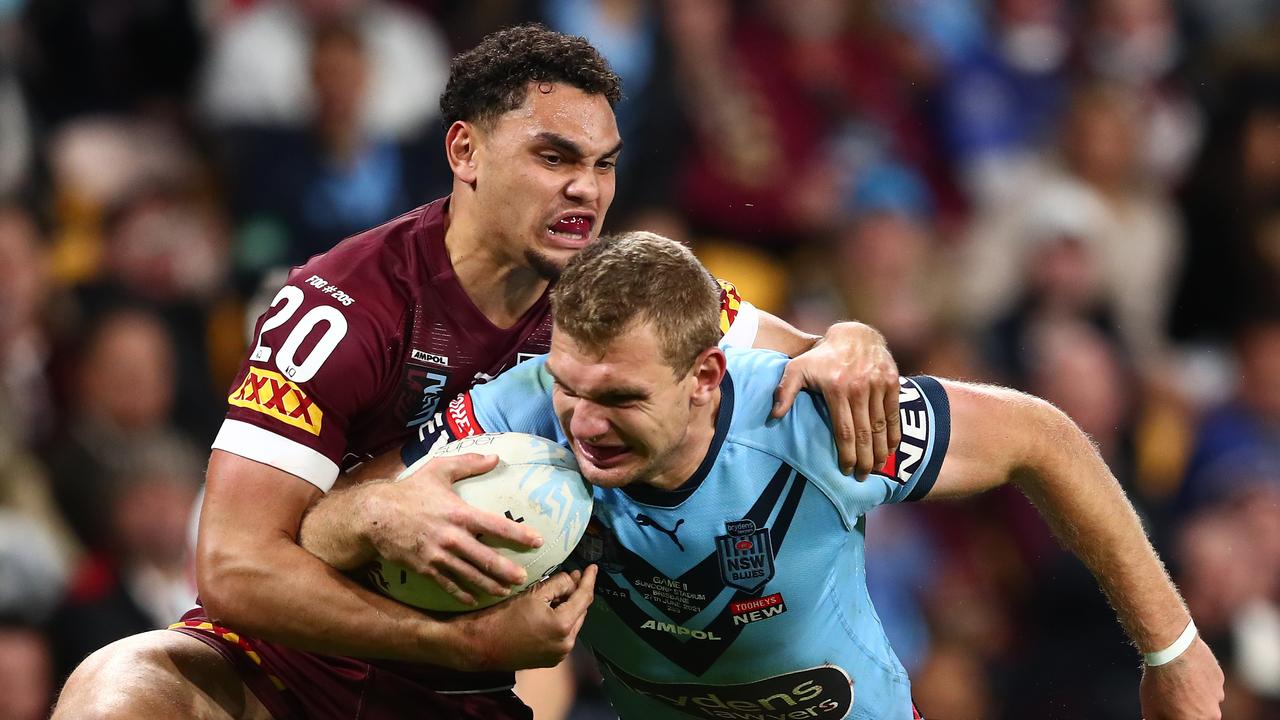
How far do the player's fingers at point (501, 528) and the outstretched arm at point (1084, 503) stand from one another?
1001mm

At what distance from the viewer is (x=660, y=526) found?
3.87 meters

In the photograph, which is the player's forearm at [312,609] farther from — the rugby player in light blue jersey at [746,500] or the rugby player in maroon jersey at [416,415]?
the rugby player in light blue jersey at [746,500]

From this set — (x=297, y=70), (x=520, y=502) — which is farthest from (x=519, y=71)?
(x=297, y=70)

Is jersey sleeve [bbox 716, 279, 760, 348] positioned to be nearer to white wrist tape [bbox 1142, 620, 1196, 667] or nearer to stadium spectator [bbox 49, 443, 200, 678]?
white wrist tape [bbox 1142, 620, 1196, 667]

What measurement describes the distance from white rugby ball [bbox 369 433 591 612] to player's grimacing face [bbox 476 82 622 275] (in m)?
0.62

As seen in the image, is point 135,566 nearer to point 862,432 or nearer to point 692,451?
point 692,451

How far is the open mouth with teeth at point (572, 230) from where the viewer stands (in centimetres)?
423

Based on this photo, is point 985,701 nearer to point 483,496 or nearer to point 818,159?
point 818,159

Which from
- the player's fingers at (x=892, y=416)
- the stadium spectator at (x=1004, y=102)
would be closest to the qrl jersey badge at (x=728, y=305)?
the player's fingers at (x=892, y=416)

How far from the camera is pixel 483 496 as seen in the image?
3.65 m

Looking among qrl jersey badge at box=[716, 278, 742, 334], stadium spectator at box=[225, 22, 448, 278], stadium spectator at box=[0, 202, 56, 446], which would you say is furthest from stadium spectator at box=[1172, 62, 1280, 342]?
stadium spectator at box=[0, 202, 56, 446]

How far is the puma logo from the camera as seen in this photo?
387 centimetres

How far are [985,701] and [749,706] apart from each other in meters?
3.50

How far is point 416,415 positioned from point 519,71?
0.92 metres
